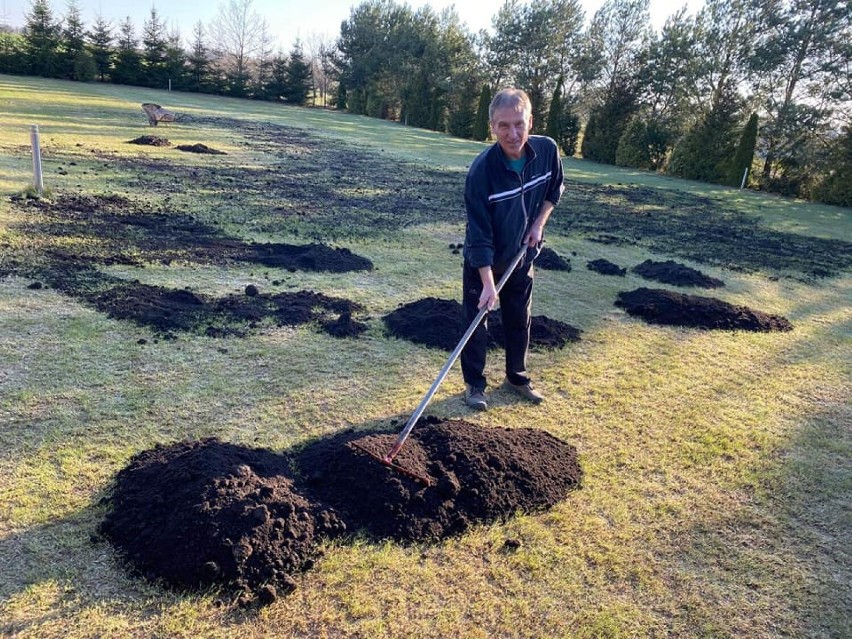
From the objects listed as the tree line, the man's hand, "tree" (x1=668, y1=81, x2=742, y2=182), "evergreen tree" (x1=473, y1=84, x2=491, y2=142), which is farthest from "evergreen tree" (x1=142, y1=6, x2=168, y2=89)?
the man's hand

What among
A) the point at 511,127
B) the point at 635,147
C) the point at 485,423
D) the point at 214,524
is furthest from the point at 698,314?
the point at 635,147

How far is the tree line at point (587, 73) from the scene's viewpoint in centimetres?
2242

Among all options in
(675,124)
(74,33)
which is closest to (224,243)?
(675,124)

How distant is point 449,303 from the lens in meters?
5.68

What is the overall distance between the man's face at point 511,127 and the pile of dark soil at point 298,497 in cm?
176

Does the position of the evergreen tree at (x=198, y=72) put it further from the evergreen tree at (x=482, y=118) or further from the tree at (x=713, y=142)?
the tree at (x=713, y=142)

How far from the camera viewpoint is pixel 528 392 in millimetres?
4281

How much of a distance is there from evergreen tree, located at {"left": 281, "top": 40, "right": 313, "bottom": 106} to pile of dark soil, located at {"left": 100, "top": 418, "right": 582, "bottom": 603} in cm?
4799

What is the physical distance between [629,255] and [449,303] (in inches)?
204

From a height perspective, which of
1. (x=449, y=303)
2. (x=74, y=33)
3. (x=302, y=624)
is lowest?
(x=302, y=624)

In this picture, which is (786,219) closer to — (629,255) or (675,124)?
(629,255)

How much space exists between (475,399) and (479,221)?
1.32 metres

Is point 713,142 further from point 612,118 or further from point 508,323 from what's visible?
point 508,323

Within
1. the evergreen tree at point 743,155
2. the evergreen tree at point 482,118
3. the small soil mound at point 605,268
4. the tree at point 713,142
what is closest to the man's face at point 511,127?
A: the small soil mound at point 605,268
